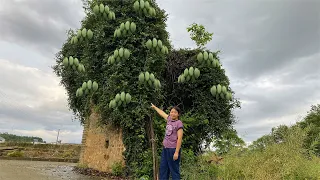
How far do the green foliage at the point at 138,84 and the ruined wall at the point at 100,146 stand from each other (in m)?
0.35

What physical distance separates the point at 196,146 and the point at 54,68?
6.72 metres

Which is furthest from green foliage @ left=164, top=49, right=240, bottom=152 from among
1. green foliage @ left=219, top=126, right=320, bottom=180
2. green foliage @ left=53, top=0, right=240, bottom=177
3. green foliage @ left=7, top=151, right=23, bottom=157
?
green foliage @ left=7, top=151, right=23, bottom=157

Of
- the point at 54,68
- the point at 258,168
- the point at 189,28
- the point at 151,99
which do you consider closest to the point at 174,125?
the point at 258,168

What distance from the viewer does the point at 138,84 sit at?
28.6 feet

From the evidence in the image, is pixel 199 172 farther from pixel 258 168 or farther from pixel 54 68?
pixel 54 68

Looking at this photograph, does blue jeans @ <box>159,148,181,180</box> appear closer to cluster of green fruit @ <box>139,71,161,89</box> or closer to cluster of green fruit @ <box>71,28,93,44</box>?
cluster of green fruit @ <box>139,71,161,89</box>

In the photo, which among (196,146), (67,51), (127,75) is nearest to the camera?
(127,75)

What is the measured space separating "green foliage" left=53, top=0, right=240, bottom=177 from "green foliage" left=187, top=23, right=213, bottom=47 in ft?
3.39

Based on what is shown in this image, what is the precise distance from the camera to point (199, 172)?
712 cm

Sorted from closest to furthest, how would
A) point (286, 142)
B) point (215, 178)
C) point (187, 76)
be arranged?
point (187, 76), point (286, 142), point (215, 178)

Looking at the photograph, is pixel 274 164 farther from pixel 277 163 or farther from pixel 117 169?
pixel 117 169

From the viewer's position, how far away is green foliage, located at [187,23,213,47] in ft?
39.2

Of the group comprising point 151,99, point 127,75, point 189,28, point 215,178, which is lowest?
point 215,178

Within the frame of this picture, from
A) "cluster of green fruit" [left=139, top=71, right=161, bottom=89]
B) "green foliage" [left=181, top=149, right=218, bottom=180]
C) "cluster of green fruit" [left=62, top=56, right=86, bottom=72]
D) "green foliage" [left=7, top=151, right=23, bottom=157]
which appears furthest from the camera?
"green foliage" [left=7, top=151, right=23, bottom=157]
